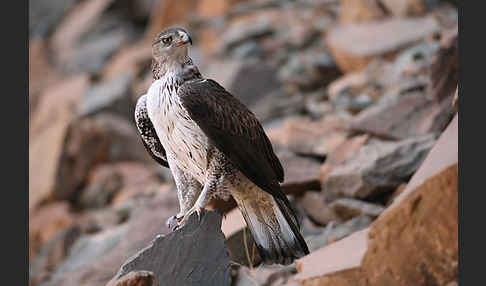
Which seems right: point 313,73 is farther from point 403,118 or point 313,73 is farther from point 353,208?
point 353,208

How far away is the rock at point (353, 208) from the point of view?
491 centimetres

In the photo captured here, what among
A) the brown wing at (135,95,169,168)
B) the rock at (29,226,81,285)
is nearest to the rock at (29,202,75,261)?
the rock at (29,226,81,285)

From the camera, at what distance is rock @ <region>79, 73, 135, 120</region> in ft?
40.9

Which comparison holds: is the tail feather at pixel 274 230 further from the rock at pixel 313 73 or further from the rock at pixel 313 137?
the rock at pixel 313 73

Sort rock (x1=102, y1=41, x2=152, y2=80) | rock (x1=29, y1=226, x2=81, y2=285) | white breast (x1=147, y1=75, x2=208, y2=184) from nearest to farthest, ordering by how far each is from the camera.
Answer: white breast (x1=147, y1=75, x2=208, y2=184) < rock (x1=29, y1=226, x2=81, y2=285) < rock (x1=102, y1=41, x2=152, y2=80)

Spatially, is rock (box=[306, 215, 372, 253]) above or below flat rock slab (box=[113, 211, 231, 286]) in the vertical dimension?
below

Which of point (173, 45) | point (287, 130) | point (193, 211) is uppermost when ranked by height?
point (173, 45)

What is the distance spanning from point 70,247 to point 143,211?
212cm

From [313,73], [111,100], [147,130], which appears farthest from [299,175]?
[111,100]

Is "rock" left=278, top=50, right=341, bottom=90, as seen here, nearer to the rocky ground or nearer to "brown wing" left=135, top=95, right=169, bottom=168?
the rocky ground

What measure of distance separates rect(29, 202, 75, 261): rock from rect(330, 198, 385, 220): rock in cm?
570

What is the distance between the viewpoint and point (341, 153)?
5.75 metres

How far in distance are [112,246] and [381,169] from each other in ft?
10.5

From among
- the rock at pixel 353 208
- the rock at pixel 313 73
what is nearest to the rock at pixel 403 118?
the rock at pixel 353 208
